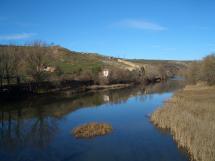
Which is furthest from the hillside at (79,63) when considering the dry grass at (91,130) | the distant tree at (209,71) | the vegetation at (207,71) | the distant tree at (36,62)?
the dry grass at (91,130)

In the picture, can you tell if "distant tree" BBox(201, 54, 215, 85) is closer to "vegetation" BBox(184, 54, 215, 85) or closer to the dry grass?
"vegetation" BBox(184, 54, 215, 85)

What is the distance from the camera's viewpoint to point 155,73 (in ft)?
413

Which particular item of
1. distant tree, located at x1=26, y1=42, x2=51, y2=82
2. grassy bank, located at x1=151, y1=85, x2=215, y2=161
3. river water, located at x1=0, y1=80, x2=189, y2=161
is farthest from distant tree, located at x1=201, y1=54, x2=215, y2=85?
river water, located at x1=0, y1=80, x2=189, y2=161

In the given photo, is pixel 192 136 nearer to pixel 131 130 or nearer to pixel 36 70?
pixel 131 130

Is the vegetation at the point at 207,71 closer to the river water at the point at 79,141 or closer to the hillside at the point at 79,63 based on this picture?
the hillside at the point at 79,63

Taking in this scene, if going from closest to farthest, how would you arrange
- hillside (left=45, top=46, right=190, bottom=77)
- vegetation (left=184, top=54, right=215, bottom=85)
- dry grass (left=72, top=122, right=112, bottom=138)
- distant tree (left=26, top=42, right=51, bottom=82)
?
dry grass (left=72, top=122, right=112, bottom=138) → distant tree (left=26, top=42, right=51, bottom=82) → vegetation (left=184, top=54, right=215, bottom=85) → hillside (left=45, top=46, right=190, bottom=77)

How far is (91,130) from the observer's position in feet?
78.7

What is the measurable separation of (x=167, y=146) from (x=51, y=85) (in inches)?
1849

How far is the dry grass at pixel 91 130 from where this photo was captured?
22869 mm

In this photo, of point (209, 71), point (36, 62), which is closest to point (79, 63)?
point (36, 62)

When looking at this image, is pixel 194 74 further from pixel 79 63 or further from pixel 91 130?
pixel 91 130

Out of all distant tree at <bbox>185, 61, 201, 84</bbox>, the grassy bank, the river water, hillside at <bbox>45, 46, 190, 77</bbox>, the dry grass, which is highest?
hillside at <bbox>45, 46, 190, 77</bbox>

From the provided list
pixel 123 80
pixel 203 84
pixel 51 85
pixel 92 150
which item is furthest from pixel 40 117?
pixel 123 80

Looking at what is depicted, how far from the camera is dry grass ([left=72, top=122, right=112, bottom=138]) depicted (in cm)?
2287
